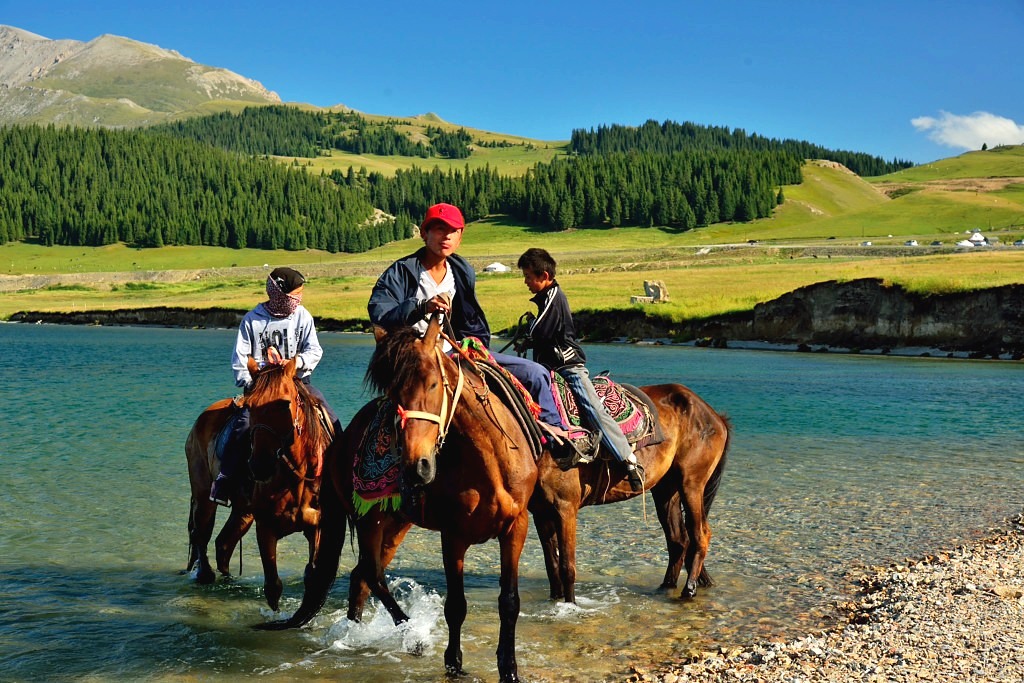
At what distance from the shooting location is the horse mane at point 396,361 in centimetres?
642

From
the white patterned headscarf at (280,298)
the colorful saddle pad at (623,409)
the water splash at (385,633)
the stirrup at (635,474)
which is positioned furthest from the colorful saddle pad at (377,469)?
the stirrup at (635,474)

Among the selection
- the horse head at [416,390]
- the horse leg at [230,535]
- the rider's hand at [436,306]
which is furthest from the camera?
the horse leg at [230,535]

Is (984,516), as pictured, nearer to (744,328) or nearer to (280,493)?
(280,493)

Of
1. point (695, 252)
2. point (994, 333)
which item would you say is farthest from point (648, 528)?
point (695, 252)

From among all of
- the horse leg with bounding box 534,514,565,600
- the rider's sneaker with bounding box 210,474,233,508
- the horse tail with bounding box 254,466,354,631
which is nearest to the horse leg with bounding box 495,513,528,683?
the horse tail with bounding box 254,466,354,631

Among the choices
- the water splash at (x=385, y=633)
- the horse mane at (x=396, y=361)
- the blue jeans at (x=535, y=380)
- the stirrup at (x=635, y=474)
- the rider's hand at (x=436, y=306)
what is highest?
the rider's hand at (x=436, y=306)

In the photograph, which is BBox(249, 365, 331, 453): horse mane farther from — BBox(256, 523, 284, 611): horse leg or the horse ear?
the horse ear

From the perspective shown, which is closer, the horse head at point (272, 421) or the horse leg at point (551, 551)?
the horse head at point (272, 421)

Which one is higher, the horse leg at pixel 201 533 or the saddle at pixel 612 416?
the saddle at pixel 612 416

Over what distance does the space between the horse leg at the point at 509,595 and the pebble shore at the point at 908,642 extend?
3.61ft

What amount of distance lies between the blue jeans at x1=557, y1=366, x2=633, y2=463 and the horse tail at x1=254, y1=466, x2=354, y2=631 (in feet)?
8.40

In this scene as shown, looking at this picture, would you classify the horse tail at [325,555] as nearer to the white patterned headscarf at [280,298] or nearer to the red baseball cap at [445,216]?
the white patterned headscarf at [280,298]

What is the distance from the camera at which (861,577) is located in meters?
11.0

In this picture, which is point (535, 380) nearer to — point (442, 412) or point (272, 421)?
point (442, 412)
